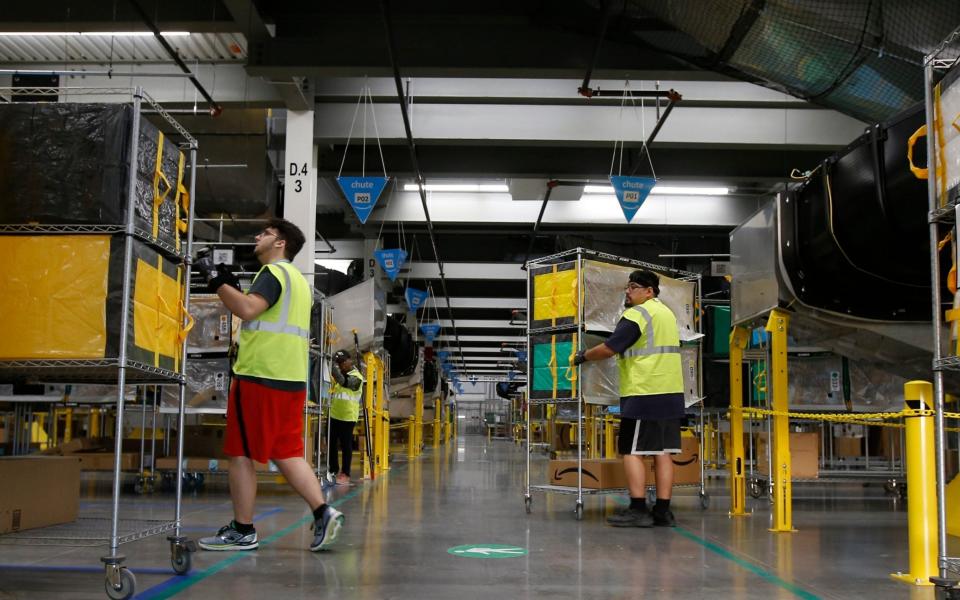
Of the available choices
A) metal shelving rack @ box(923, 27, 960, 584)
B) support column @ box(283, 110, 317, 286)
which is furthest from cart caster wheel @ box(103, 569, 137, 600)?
support column @ box(283, 110, 317, 286)

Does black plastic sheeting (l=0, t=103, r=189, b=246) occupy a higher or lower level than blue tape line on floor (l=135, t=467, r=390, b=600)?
higher

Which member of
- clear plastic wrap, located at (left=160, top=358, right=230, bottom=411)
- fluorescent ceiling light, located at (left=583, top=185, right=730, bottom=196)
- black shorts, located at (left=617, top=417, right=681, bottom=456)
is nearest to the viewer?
black shorts, located at (left=617, top=417, right=681, bottom=456)

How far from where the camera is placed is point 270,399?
471 cm

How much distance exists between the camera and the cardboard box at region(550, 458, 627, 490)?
7355 mm

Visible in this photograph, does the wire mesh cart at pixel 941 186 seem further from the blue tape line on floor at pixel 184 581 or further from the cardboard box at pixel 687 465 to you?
the cardboard box at pixel 687 465

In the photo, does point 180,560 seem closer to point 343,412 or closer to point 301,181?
point 343,412

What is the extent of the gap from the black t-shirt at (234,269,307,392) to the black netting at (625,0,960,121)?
418 cm

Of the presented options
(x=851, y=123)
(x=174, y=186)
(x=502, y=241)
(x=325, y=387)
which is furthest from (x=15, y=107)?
(x=502, y=241)

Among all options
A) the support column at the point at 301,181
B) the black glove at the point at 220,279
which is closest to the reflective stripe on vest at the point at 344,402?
the support column at the point at 301,181

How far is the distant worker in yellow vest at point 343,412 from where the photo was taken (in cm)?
1087

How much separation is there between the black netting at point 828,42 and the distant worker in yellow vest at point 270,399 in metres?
4.11

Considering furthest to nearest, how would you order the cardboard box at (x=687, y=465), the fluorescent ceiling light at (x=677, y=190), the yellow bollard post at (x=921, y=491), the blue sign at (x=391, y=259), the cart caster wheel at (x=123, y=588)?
the fluorescent ceiling light at (x=677, y=190) < the blue sign at (x=391, y=259) < the cardboard box at (x=687, y=465) < the yellow bollard post at (x=921, y=491) < the cart caster wheel at (x=123, y=588)

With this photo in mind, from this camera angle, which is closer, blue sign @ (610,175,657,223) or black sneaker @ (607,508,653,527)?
black sneaker @ (607,508,653,527)

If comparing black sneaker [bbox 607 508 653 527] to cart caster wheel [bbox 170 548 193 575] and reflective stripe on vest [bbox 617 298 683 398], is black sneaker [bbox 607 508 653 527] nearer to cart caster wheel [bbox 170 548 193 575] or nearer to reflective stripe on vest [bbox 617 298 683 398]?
reflective stripe on vest [bbox 617 298 683 398]
